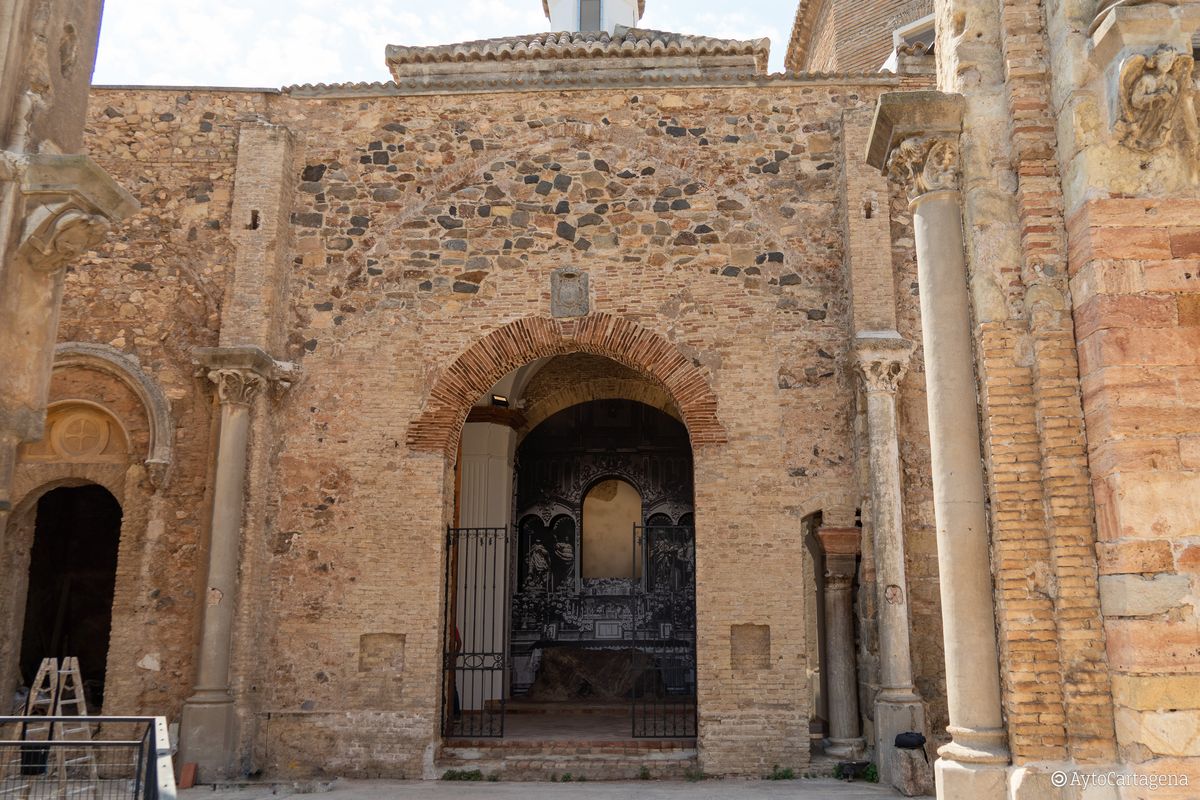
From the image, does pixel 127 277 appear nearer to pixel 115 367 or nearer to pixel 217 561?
pixel 115 367

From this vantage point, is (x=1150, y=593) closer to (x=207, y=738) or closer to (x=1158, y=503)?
(x=1158, y=503)

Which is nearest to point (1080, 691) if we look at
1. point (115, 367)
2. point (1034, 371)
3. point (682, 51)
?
point (1034, 371)

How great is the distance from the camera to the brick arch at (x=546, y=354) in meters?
10.1

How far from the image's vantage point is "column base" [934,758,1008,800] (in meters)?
4.60

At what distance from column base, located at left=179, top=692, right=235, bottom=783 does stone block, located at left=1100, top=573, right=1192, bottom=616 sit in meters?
7.73

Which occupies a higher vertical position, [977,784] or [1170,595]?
[1170,595]

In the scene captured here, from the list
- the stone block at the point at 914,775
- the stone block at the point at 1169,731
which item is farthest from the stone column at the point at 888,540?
the stone block at the point at 1169,731

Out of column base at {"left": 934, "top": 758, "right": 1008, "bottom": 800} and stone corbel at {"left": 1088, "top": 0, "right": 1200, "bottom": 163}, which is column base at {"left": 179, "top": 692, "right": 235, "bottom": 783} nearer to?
column base at {"left": 934, "top": 758, "right": 1008, "bottom": 800}

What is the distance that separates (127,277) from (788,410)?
696 cm

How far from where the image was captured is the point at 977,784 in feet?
15.2

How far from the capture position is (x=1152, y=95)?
15.3 feet

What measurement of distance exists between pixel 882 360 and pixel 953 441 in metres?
4.71

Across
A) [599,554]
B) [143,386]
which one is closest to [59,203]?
[143,386]

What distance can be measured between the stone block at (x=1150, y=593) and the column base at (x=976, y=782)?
0.91 metres
